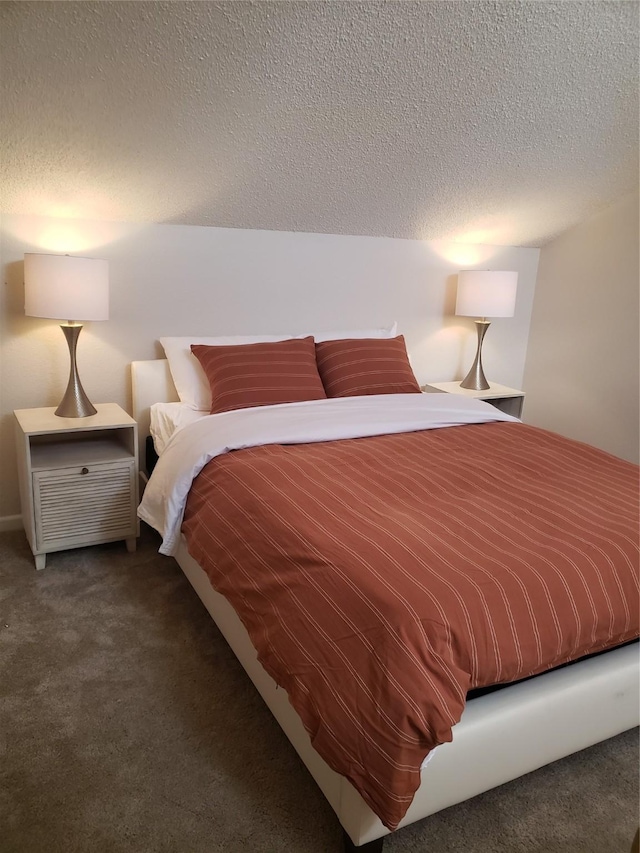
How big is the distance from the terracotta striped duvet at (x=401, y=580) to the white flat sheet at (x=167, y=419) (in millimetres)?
551

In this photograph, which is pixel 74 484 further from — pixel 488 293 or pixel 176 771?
pixel 488 293

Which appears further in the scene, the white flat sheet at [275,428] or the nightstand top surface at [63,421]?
the nightstand top surface at [63,421]

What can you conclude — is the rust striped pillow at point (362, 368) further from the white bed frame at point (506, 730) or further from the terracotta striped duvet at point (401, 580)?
the white bed frame at point (506, 730)

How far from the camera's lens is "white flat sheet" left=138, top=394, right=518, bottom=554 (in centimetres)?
213

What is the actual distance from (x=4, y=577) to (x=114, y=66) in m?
1.85

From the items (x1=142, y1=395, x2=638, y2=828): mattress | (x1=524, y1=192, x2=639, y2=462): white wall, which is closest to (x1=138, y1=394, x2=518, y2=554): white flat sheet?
(x1=142, y1=395, x2=638, y2=828): mattress

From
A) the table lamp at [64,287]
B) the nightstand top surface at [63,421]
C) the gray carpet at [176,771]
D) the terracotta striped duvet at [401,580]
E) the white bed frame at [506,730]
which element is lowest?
the gray carpet at [176,771]

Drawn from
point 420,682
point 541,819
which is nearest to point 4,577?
point 420,682

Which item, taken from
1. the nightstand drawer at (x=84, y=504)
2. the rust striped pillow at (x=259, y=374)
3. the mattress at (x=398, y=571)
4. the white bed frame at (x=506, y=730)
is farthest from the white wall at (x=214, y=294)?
the white bed frame at (x=506, y=730)

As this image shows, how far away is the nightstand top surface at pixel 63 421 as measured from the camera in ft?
7.64

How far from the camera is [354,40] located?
1964 mm

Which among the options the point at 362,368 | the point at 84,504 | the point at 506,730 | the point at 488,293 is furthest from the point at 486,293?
the point at 506,730

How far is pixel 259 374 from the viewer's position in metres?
2.66

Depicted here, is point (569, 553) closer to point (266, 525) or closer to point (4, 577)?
point (266, 525)
